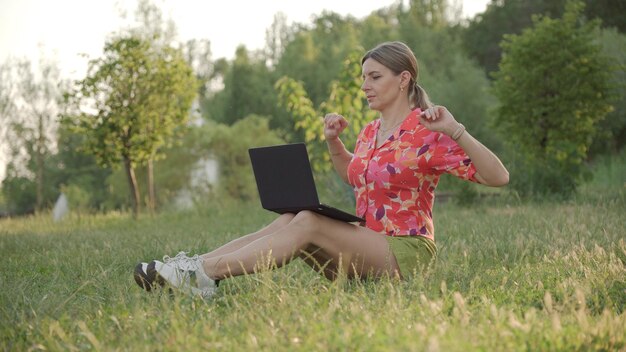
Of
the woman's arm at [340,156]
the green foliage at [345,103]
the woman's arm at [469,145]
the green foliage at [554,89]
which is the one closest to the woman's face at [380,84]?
the woman's arm at [340,156]

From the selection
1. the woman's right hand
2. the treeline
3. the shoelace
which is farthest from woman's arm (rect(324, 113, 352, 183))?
the treeline

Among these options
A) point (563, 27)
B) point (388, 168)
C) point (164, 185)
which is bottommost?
point (164, 185)

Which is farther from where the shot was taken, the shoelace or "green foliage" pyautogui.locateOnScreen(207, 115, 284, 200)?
"green foliage" pyautogui.locateOnScreen(207, 115, 284, 200)

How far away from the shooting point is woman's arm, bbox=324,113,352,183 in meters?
4.80

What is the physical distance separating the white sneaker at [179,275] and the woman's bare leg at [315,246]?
55mm

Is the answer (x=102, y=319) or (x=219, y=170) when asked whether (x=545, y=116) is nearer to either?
(x=219, y=170)

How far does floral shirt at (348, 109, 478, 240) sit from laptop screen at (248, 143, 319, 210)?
0.56 metres

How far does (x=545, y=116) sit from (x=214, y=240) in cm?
1062

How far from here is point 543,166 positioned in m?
12.6

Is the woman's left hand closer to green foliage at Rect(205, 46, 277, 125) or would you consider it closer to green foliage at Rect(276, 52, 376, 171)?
green foliage at Rect(276, 52, 376, 171)

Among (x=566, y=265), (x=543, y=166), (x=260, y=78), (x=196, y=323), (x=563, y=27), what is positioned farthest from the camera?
(x=260, y=78)

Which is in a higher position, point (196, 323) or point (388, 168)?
point (388, 168)

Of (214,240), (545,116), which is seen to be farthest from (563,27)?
(214,240)

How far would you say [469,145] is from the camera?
168 inches
